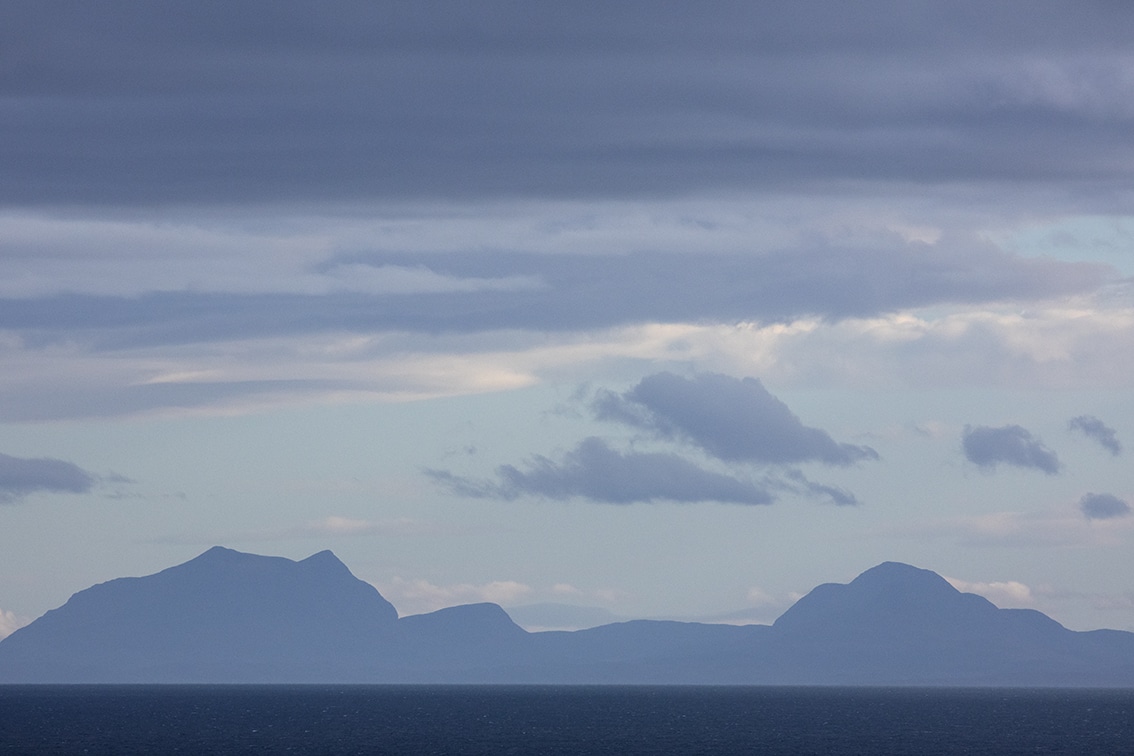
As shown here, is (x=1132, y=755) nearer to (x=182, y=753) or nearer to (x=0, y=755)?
(x=182, y=753)

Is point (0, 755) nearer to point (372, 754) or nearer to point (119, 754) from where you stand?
point (119, 754)

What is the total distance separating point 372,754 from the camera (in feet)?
647

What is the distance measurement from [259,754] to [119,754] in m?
15.9

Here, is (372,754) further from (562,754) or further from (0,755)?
(0,755)

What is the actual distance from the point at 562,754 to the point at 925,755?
139 feet

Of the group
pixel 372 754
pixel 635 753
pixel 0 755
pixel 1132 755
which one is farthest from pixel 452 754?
pixel 1132 755

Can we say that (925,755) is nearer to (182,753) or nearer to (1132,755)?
(1132,755)

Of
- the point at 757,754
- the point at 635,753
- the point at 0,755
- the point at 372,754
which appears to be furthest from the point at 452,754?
the point at 0,755

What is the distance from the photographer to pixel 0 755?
19212 cm

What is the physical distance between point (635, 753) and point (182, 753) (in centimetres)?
5282

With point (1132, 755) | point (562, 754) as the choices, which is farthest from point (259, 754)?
point (1132, 755)

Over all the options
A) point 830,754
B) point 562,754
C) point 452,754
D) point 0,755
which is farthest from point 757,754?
point 0,755

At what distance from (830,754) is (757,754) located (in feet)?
28.0

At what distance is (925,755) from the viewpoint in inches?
7800
